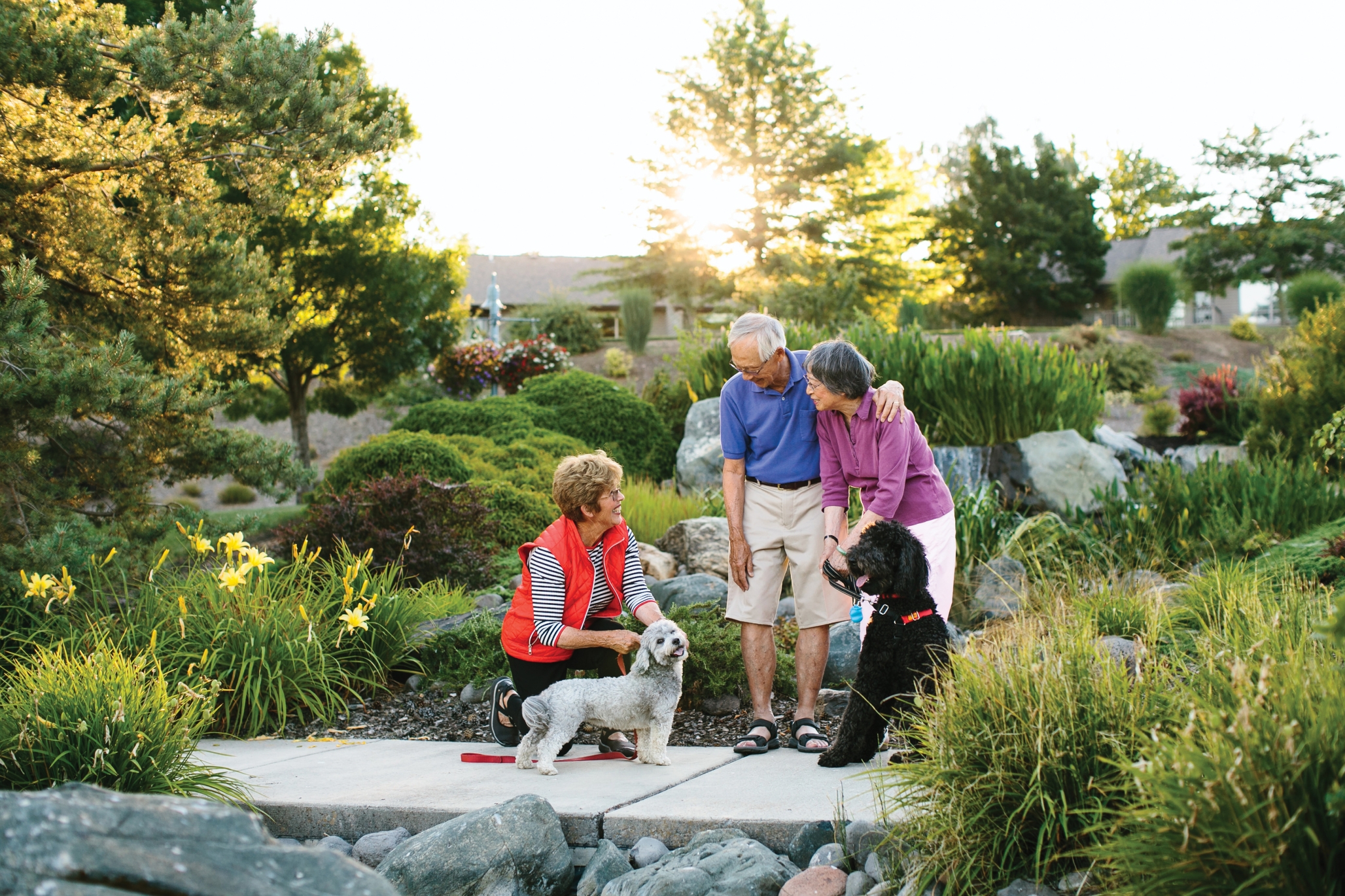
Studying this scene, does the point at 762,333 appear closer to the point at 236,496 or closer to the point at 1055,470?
the point at 1055,470

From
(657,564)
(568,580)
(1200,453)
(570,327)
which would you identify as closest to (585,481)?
(568,580)

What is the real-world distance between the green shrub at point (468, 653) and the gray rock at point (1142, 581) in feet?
11.9

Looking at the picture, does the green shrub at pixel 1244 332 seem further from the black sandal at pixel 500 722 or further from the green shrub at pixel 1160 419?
Result: the black sandal at pixel 500 722

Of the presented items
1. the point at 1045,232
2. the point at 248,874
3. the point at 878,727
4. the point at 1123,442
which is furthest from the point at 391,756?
the point at 1045,232

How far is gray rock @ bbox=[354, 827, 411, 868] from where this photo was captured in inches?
126

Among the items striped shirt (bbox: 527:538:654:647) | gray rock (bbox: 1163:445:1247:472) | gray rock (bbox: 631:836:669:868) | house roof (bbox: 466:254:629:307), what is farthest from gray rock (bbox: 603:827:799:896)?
house roof (bbox: 466:254:629:307)

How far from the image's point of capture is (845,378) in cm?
379

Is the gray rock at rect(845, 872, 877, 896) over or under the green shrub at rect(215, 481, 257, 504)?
over

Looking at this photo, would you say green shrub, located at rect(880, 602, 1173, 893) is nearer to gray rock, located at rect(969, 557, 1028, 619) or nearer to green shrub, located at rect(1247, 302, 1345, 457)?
gray rock, located at rect(969, 557, 1028, 619)

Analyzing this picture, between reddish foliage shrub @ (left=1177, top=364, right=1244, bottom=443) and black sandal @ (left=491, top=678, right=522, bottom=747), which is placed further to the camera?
reddish foliage shrub @ (left=1177, top=364, right=1244, bottom=443)

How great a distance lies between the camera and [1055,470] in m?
8.57

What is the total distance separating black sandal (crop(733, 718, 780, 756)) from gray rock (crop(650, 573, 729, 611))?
1674 mm

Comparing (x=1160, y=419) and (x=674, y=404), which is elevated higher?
(x=674, y=404)

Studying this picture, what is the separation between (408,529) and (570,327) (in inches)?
857
